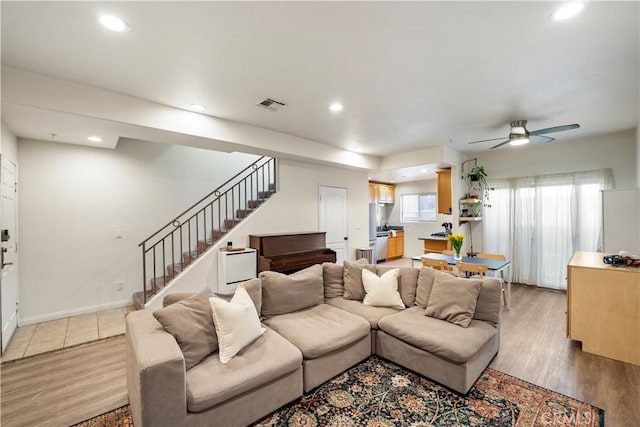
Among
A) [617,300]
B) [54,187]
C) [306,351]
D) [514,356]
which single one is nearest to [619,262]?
[617,300]

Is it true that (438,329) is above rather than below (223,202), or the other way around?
below

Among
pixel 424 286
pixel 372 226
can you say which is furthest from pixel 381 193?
pixel 424 286

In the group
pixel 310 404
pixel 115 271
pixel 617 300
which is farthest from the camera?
pixel 115 271

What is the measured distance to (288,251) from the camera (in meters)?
4.85

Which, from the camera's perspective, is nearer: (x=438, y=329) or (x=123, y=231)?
(x=438, y=329)

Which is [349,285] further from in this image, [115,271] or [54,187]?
[54,187]

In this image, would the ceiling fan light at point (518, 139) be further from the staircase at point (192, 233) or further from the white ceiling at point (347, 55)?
the staircase at point (192, 233)

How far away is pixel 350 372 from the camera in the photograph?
254 cm

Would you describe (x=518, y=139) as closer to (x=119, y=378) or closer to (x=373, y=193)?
(x=373, y=193)

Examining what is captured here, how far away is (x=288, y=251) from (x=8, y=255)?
345 centimetres

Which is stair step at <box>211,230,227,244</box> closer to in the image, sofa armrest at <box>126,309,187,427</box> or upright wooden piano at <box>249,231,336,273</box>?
→ upright wooden piano at <box>249,231,336,273</box>

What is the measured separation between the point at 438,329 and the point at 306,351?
1173 millimetres

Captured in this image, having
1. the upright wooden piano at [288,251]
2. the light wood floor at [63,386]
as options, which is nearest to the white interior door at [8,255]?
the light wood floor at [63,386]

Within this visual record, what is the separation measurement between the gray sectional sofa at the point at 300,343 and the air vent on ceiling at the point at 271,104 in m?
2.00
